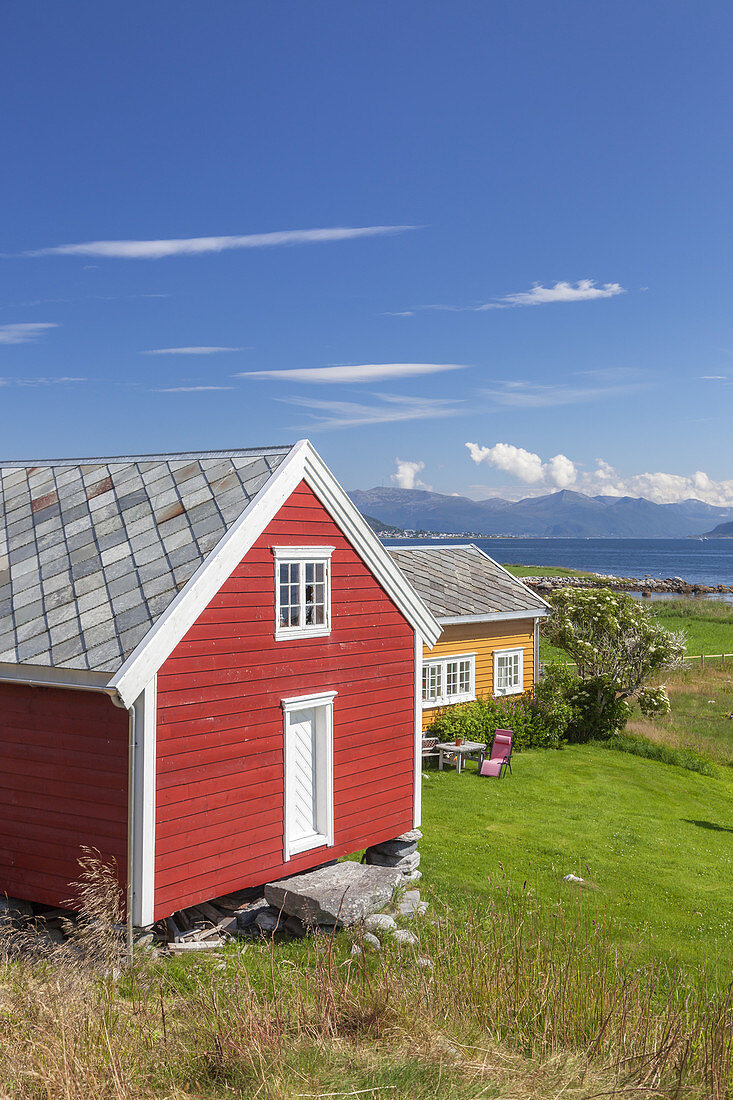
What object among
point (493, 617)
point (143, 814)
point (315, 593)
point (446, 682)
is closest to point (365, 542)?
point (315, 593)

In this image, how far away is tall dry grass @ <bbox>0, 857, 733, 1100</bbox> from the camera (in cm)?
589

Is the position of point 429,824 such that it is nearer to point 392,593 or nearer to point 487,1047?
point 392,593

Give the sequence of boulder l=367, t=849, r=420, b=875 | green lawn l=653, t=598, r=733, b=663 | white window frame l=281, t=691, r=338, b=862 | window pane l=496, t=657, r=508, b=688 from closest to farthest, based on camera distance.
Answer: white window frame l=281, t=691, r=338, b=862 < boulder l=367, t=849, r=420, b=875 < window pane l=496, t=657, r=508, b=688 < green lawn l=653, t=598, r=733, b=663

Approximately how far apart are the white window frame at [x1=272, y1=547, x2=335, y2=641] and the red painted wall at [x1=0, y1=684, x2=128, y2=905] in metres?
2.96

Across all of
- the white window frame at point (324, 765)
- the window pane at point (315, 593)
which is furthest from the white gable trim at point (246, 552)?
the white window frame at point (324, 765)

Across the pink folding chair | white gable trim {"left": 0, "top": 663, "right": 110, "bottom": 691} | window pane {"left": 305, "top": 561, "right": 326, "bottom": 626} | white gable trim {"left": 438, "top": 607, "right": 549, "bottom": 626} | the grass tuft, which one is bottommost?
the grass tuft

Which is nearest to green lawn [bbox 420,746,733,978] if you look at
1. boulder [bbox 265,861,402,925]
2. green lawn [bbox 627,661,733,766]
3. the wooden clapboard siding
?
boulder [bbox 265,861,402,925]

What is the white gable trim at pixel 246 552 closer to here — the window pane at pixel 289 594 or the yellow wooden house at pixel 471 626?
the window pane at pixel 289 594

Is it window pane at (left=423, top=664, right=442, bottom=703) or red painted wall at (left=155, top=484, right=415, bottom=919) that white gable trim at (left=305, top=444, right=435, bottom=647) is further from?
window pane at (left=423, top=664, right=442, bottom=703)

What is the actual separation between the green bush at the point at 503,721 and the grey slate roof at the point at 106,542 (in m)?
13.6

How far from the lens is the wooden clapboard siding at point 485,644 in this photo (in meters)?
25.1

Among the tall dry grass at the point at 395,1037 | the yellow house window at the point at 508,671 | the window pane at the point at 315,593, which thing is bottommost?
the yellow house window at the point at 508,671

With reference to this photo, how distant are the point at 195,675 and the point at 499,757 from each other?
14199 millimetres

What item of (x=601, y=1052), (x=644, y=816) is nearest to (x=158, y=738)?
(x=601, y=1052)
